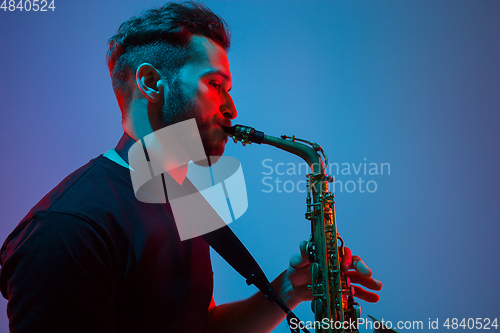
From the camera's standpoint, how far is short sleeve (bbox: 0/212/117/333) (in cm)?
75

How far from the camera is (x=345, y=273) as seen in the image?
1.31 metres

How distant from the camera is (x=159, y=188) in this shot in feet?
3.65

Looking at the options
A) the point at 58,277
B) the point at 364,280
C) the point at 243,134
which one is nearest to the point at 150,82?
the point at 243,134

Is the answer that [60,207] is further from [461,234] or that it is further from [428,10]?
[428,10]

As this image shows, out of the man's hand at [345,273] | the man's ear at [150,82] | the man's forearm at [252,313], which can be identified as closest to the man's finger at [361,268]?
the man's hand at [345,273]

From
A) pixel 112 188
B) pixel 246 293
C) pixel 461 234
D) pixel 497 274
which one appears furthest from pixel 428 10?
pixel 112 188

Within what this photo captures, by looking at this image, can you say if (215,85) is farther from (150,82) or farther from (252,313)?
(252,313)

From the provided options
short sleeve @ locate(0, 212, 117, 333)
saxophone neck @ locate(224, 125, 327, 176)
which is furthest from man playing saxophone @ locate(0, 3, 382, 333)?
saxophone neck @ locate(224, 125, 327, 176)

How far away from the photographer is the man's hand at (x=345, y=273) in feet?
4.22

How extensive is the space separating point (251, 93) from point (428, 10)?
1238 millimetres

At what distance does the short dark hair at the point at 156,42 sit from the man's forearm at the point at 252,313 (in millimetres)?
838

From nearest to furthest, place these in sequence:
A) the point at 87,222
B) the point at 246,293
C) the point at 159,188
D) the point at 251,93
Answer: the point at 87,222 < the point at 159,188 < the point at 246,293 < the point at 251,93

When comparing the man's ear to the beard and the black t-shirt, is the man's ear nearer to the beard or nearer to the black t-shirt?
the beard

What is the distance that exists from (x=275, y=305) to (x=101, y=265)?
29.9 inches
